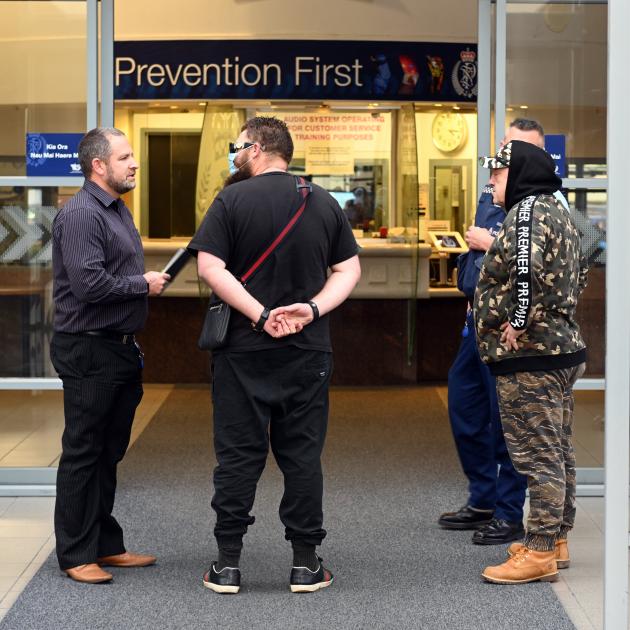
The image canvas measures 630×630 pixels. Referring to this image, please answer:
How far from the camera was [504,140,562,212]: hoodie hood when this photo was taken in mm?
4363

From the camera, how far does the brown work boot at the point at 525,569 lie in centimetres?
445

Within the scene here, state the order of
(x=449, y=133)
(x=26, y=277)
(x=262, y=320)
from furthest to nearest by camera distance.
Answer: (x=449, y=133) → (x=26, y=277) → (x=262, y=320)

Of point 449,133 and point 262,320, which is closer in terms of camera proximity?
point 262,320

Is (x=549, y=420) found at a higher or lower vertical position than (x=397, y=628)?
higher

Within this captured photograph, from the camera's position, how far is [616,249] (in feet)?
9.88

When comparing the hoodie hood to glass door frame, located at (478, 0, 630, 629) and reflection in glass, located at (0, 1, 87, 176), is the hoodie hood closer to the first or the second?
glass door frame, located at (478, 0, 630, 629)

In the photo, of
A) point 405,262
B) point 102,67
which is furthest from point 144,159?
point 102,67

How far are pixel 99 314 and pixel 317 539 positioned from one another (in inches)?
45.7

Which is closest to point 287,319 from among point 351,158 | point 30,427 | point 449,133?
point 30,427

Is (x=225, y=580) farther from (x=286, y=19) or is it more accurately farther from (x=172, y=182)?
(x=172, y=182)

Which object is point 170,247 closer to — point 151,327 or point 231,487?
point 151,327

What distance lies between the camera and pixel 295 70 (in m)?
10.3

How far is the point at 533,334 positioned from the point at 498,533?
3.58 ft

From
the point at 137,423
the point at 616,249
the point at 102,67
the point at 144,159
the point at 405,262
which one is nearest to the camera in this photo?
the point at 616,249
